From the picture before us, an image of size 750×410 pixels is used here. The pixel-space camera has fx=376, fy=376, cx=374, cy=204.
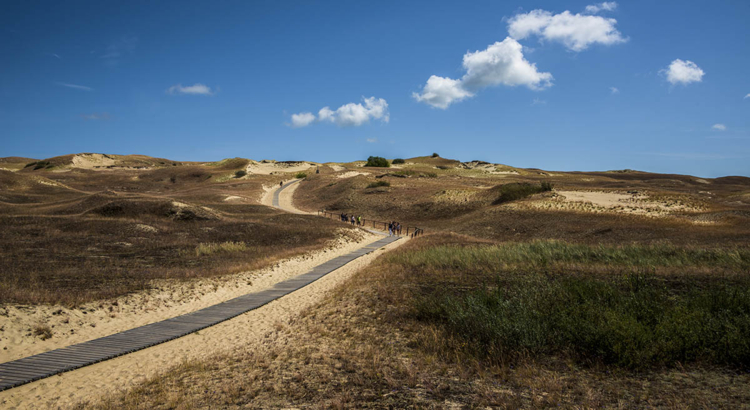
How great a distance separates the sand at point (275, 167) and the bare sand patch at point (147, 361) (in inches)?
3645

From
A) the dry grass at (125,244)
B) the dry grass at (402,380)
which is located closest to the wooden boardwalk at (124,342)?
the dry grass at (402,380)

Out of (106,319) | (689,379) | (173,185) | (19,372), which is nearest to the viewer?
(689,379)

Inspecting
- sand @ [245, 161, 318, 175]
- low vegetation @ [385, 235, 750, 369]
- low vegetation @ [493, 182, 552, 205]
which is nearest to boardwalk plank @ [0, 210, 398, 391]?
low vegetation @ [385, 235, 750, 369]

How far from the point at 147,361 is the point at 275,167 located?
108 meters

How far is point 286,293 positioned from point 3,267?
1162 centimetres

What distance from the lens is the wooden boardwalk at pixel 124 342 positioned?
8.10 meters

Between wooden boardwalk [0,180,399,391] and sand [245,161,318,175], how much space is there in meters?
90.7

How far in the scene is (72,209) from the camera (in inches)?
1469

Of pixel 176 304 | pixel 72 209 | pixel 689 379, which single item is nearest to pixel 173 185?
pixel 72 209

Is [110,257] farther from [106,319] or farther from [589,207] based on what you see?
[589,207]

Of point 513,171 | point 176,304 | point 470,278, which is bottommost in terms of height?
point 176,304

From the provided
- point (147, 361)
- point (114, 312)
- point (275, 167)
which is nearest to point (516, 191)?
point (114, 312)

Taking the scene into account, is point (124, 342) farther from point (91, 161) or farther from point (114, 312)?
point (91, 161)

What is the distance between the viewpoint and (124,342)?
991cm
